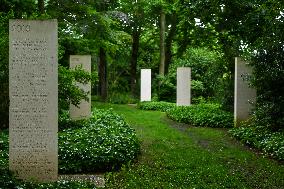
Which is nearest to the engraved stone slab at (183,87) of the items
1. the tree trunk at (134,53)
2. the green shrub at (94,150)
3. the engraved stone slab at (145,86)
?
the engraved stone slab at (145,86)

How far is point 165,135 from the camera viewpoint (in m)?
14.1

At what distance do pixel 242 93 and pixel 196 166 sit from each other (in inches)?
255

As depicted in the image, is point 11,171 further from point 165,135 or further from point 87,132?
point 165,135

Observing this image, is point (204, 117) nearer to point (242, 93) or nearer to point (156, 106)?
point (242, 93)

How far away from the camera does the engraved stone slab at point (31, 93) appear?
780cm

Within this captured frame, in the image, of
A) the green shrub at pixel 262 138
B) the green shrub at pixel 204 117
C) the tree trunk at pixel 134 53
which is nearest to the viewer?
the green shrub at pixel 262 138

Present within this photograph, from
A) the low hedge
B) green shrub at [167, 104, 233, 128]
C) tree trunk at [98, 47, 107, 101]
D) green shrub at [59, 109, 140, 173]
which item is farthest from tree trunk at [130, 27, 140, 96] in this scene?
the low hedge

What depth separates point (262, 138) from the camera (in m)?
12.2

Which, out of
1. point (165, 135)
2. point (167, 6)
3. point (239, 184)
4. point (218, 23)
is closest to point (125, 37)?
point (167, 6)

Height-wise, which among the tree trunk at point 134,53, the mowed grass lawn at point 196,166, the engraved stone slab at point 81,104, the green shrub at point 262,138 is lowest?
the mowed grass lawn at point 196,166

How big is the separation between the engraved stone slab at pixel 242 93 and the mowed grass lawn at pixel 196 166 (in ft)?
4.44

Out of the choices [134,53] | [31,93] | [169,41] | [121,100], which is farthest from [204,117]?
[134,53]

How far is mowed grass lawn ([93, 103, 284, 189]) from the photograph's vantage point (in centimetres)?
776

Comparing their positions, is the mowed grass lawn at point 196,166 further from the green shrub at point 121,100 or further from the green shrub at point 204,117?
the green shrub at point 121,100
